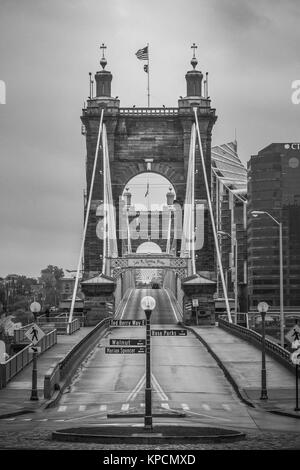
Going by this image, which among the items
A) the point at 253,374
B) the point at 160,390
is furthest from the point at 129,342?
the point at 253,374

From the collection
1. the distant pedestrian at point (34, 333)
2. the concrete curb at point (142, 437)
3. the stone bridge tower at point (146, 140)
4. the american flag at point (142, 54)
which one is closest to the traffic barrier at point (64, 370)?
the distant pedestrian at point (34, 333)

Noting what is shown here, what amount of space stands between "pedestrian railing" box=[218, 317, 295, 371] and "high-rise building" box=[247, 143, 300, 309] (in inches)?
3723

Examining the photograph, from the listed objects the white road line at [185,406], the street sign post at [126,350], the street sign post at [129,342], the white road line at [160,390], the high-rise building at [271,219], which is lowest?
the white road line at [185,406]

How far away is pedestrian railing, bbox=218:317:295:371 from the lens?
50244 millimetres

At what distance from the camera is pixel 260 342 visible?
5919 centimetres

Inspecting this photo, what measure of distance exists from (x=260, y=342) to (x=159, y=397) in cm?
1963

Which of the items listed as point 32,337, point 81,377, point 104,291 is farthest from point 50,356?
point 104,291

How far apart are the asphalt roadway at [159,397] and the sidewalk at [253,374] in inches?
22.5

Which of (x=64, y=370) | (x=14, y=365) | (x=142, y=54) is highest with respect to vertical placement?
(x=142, y=54)

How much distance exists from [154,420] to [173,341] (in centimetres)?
3658

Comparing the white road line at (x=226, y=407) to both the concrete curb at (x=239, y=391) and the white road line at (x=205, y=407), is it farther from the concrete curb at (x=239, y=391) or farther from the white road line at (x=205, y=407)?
the concrete curb at (x=239, y=391)

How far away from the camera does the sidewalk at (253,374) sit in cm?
3871

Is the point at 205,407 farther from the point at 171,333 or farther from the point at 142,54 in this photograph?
the point at 142,54

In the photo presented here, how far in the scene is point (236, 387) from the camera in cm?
4281
